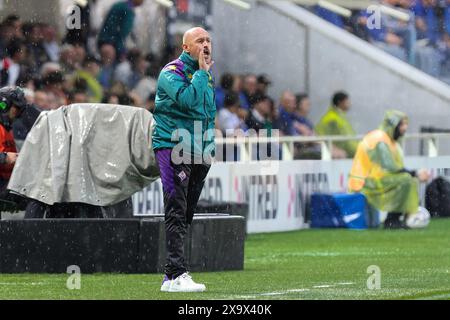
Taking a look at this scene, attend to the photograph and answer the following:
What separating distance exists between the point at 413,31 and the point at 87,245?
15026mm

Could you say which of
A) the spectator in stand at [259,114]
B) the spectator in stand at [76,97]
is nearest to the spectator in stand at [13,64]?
the spectator in stand at [76,97]

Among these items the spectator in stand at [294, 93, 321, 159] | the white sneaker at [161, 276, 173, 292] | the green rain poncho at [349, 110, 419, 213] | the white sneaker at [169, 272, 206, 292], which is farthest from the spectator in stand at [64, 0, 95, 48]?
the white sneaker at [169, 272, 206, 292]

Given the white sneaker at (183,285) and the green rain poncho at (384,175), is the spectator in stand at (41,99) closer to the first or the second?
the green rain poncho at (384,175)

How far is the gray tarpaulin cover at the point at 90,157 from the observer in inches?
580

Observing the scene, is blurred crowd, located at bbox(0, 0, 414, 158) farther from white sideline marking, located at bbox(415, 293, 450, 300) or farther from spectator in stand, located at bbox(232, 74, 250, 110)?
white sideline marking, located at bbox(415, 293, 450, 300)

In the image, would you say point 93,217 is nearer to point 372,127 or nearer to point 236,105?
point 236,105

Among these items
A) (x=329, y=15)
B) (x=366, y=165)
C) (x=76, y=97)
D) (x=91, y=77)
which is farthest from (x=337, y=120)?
(x=76, y=97)

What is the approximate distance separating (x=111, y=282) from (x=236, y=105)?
1016cm

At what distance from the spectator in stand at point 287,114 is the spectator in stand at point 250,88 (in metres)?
0.75

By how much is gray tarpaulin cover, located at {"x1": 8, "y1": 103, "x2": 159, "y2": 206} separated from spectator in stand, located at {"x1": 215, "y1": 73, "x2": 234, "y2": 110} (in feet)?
27.8
